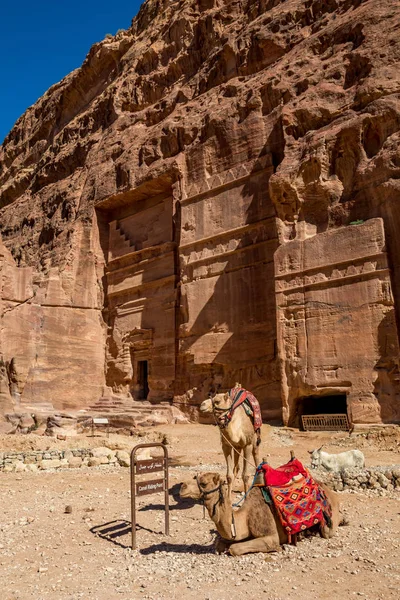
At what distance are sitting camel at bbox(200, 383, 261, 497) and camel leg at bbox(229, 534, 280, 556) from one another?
2653mm

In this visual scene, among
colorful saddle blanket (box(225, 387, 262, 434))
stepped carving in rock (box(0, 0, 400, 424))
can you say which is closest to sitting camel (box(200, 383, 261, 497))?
colorful saddle blanket (box(225, 387, 262, 434))

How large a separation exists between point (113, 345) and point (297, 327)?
11.9 meters

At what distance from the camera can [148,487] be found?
6379 millimetres

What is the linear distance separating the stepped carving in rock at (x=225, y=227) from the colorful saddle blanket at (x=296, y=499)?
8.78 metres

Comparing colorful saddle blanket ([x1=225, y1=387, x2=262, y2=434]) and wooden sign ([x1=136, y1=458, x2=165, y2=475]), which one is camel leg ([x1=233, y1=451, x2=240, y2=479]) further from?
wooden sign ([x1=136, y1=458, x2=165, y2=475])

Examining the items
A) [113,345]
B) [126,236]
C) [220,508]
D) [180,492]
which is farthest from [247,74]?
[220,508]

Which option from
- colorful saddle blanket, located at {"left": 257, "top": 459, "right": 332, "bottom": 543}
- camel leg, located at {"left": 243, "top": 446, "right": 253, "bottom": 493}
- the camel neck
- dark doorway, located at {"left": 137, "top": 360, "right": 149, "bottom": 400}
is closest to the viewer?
the camel neck

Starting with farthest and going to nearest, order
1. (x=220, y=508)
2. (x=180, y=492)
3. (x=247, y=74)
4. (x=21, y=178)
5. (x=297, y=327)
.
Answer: (x=21, y=178) → (x=247, y=74) → (x=297, y=327) → (x=180, y=492) → (x=220, y=508)

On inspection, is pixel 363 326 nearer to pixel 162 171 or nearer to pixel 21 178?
pixel 162 171

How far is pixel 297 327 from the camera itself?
1598cm

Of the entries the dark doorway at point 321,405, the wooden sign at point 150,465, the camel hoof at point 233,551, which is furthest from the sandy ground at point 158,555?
the dark doorway at point 321,405

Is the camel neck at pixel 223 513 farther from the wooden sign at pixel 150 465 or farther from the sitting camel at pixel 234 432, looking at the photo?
the sitting camel at pixel 234 432

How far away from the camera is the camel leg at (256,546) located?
5383 millimetres

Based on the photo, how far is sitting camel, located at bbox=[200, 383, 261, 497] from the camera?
823cm
